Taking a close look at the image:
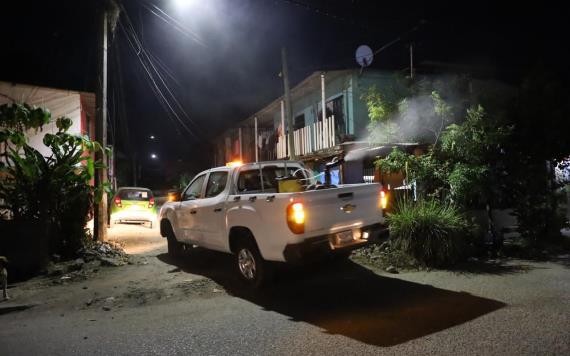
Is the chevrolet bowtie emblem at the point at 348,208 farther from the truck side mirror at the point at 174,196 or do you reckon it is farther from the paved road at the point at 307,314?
the truck side mirror at the point at 174,196

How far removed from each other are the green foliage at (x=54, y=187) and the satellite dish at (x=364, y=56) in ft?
29.4

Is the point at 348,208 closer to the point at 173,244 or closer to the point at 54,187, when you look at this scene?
the point at 173,244

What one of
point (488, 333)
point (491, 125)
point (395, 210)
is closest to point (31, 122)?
point (395, 210)

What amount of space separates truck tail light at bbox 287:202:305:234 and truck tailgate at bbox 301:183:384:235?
8cm

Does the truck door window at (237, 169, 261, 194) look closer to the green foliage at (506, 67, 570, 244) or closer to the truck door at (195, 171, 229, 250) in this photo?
the truck door at (195, 171, 229, 250)

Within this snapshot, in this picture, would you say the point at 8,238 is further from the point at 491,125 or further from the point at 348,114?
the point at 348,114

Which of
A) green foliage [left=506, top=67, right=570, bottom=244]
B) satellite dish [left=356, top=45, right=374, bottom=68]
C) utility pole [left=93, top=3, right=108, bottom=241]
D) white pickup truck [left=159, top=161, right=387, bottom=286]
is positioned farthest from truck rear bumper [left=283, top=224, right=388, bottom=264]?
satellite dish [left=356, top=45, right=374, bottom=68]

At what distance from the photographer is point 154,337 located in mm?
4176

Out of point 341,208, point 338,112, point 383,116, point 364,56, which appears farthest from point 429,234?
point 338,112

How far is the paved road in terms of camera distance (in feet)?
12.3

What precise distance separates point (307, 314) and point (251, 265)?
1350mm

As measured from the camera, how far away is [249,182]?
6.73 metres

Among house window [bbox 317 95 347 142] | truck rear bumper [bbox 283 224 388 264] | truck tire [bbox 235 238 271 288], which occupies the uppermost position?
house window [bbox 317 95 347 142]

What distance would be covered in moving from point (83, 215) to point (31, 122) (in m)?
2.19
